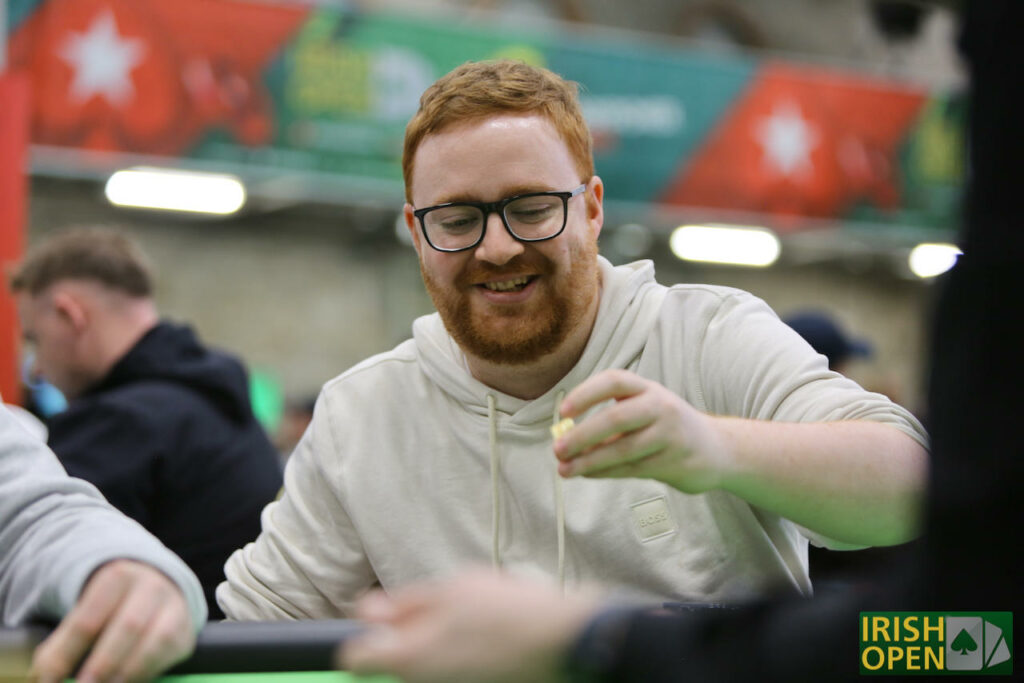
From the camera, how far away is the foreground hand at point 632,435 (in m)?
1.09

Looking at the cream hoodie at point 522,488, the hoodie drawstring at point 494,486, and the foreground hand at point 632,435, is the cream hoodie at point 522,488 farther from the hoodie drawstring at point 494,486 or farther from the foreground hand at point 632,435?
the foreground hand at point 632,435

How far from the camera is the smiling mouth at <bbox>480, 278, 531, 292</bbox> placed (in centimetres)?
190

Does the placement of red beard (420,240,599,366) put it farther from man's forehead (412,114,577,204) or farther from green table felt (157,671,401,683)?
green table felt (157,671,401,683)

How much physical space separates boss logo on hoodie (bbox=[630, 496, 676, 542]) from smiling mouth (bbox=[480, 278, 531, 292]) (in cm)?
45

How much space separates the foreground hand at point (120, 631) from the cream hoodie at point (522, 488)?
806mm

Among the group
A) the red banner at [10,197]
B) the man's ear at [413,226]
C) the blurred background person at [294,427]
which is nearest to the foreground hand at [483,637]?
the man's ear at [413,226]

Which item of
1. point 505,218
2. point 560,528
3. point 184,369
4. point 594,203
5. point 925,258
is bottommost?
point 560,528

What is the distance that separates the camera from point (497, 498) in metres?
1.86

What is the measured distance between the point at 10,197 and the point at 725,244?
7.37m

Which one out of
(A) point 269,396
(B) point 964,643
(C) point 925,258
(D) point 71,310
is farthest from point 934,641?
(C) point 925,258

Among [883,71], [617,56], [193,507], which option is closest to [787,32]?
[883,71]

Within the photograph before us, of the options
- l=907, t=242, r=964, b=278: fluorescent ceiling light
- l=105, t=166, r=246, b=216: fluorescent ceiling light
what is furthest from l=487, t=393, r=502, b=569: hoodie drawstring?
l=907, t=242, r=964, b=278: fluorescent ceiling light

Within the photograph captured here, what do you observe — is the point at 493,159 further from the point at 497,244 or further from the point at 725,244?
the point at 725,244

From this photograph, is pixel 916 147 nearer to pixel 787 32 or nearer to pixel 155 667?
pixel 787 32
